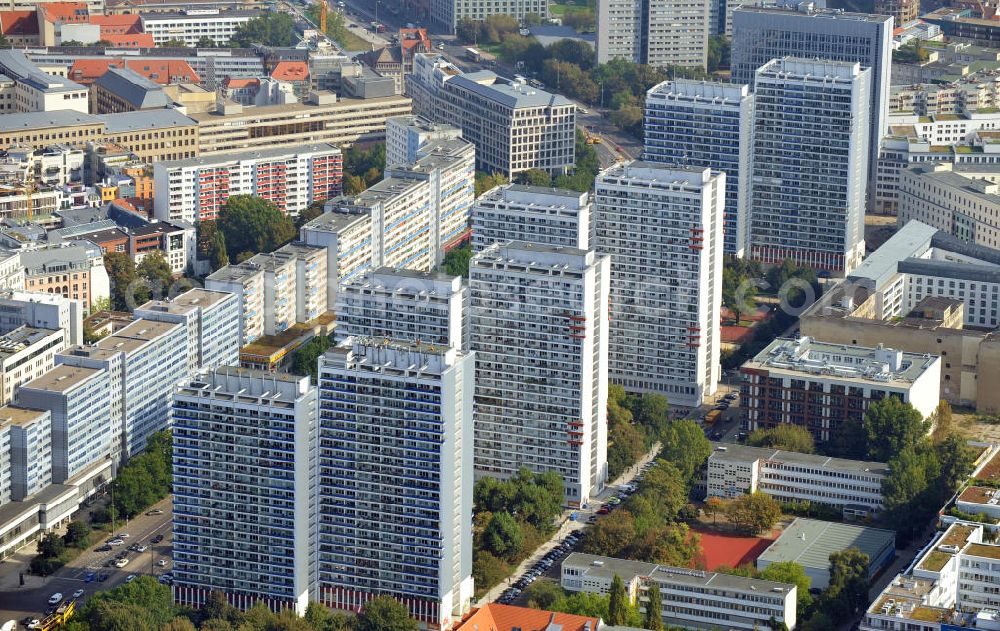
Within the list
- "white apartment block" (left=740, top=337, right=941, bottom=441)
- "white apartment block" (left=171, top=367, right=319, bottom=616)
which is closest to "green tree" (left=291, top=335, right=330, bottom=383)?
"white apartment block" (left=740, top=337, right=941, bottom=441)

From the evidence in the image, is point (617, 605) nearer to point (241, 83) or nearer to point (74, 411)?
point (74, 411)

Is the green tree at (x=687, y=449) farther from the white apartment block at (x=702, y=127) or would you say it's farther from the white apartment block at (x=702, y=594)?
the white apartment block at (x=702, y=127)

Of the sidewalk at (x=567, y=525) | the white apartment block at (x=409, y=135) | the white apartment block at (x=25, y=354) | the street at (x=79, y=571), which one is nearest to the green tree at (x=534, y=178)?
the white apartment block at (x=409, y=135)

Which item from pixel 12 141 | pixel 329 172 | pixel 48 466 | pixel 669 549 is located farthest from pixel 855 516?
pixel 12 141

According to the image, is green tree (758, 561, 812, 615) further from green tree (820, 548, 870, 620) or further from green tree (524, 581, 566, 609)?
green tree (524, 581, 566, 609)

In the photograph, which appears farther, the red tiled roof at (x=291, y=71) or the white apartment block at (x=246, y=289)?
the red tiled roof at (x=291, y=71)

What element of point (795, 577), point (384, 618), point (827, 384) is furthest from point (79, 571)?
point (827, 384)
